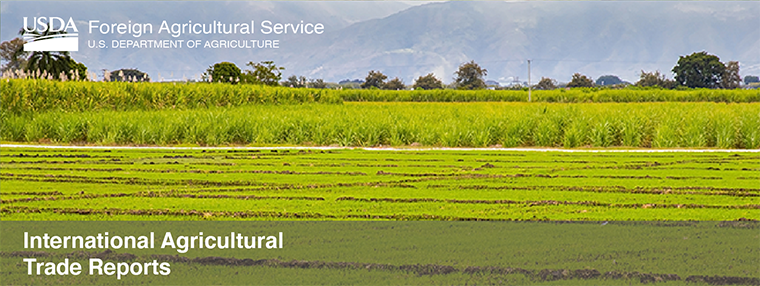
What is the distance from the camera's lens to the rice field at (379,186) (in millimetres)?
6531

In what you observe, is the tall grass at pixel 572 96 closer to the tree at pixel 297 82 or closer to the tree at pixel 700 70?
the tree at pixel 297 82

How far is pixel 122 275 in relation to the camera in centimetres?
446

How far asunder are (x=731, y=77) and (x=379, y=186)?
277 ft

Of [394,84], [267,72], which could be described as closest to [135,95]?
[267,72]

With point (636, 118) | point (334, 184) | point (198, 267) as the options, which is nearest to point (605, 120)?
point (636, 118)

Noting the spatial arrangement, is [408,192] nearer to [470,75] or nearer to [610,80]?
[470,75]

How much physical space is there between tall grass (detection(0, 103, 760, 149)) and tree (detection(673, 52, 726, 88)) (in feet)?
232

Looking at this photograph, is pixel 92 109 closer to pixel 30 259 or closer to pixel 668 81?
pixel 30 259

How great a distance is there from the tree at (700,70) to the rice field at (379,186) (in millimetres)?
75183

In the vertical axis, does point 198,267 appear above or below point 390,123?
below

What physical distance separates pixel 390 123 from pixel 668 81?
252 ft

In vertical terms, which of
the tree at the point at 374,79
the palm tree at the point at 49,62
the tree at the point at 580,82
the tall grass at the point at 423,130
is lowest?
the tall grass at the point at 423,130

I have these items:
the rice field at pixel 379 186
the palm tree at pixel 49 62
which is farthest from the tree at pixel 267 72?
the rice field at pixel 379 186

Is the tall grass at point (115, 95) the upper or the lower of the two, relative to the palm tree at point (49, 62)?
lower
